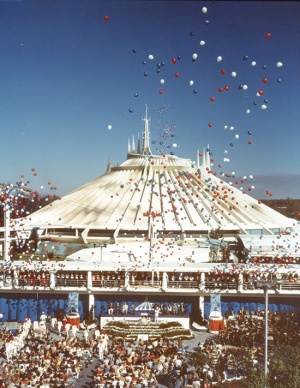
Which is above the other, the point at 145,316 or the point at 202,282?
the point at 202,282

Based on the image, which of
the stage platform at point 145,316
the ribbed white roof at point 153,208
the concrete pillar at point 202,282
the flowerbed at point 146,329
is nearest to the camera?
the flowerbed at point 146,329

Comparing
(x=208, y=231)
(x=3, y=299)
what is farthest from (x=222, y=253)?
(x=3, y=299)

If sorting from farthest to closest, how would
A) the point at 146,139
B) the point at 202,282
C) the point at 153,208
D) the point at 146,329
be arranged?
the point at 146,139, the point at 153,208, the point at 202,282, the point at 146,329

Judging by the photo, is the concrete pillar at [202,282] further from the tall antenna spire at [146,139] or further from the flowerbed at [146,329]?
the tall antenna spire at [146,139]

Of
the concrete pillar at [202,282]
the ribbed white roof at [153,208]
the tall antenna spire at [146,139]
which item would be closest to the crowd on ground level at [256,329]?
the concrete pillar at [202,282]

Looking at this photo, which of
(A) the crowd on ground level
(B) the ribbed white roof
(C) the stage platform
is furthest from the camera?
(B) the ribbed white roof

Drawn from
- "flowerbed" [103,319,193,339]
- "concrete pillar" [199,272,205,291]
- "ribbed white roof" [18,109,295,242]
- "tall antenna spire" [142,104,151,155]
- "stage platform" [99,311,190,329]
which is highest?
"tall antenna spire" [142,104,151,155]

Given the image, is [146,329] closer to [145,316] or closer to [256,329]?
[145,316]

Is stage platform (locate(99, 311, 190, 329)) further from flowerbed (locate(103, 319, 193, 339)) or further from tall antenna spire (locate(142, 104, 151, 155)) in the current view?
tall antenna spire (locate(142, 104, 151, 155))

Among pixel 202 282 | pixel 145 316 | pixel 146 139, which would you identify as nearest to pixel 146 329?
pixel 145 316

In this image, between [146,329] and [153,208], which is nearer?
[146,329]

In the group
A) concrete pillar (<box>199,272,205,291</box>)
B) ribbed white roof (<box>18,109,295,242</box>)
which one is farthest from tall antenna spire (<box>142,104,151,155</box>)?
concrete pillar (<box>199,272,205,291</box>)

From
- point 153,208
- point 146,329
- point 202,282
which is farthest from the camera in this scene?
point 153,208

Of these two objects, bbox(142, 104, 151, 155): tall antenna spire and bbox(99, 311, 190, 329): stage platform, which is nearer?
bbox(99, 311, 190, 329): stage platform
